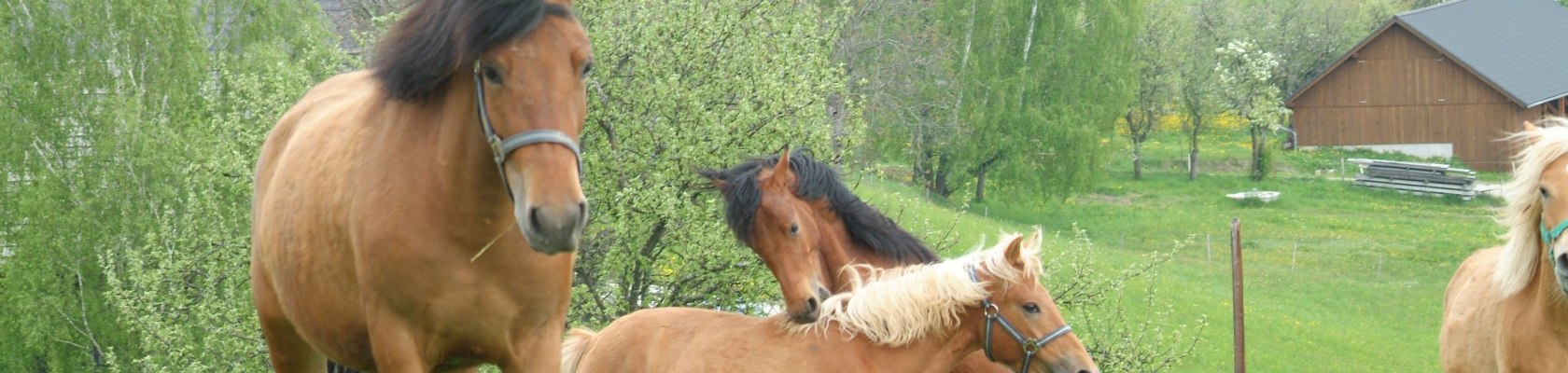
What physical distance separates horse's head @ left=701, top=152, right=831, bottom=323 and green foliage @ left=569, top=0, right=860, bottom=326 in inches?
140

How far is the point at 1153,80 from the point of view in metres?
49.1

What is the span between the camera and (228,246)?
12.1 meters

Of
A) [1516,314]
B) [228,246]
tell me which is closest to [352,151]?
[1516,314]

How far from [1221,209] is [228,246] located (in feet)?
110

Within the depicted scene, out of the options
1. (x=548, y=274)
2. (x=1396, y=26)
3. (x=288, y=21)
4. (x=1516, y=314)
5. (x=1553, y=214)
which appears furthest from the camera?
(x=1396, y=26)

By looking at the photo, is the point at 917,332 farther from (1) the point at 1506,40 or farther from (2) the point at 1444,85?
(1) the point at 1506,40

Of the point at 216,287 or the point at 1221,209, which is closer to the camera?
the point at 216,287

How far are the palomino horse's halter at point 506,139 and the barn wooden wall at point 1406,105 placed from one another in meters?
47.8

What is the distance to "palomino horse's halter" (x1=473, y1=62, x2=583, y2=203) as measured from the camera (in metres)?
3.49

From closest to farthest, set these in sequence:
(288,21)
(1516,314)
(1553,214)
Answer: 1. (1553,214)
2. (1516,314)
3. (288,21)

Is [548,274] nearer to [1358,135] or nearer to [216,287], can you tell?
[216,287]

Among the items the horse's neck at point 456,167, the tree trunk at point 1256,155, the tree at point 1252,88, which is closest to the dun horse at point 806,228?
the horse's neck at point 456,167

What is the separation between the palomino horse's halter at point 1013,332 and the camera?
5.89 m

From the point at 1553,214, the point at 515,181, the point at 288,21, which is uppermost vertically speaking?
the point at 288,21
